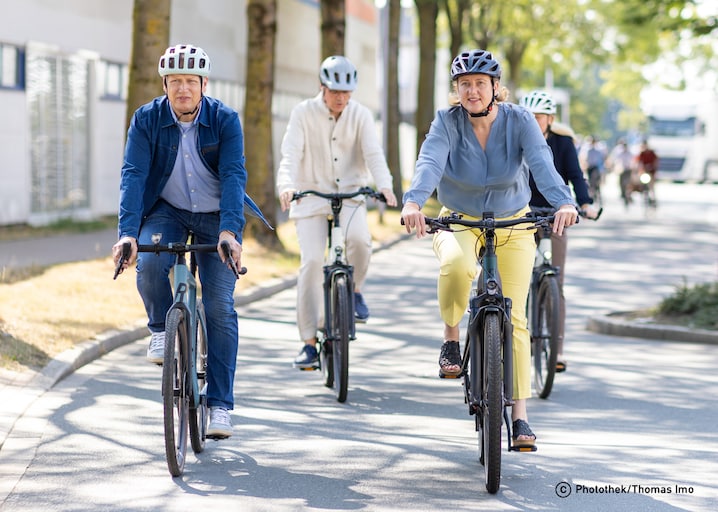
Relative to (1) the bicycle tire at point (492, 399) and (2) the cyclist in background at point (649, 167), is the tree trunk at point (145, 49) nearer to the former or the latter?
(1) the bicycle tire at point (492, 399)

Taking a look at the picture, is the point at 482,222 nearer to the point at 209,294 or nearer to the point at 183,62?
the point at 209,294

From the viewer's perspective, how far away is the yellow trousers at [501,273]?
673cm

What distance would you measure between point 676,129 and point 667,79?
19198 mm

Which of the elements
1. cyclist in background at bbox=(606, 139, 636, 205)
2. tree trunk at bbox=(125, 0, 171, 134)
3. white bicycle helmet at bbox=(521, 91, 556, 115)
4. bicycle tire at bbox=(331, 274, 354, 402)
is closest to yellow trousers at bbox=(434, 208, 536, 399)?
bicycle tire at bbox=(331, 274, 354, 402)

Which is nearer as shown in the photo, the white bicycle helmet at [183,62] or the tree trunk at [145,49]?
the white bicycle helmet at [183,62]

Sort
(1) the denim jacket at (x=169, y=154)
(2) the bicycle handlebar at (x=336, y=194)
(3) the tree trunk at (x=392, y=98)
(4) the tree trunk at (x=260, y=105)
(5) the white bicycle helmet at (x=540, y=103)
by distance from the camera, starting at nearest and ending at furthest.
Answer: (1) the denim jacket at (x=169, y=154), (2) the bicycle handlebar at (x=336, y=194), (5) the white bicycle helmet at (x=540, y=103), (4) the tree trunk at (x=260, y=105), (3) the tree trunk at (x=392, y=98)

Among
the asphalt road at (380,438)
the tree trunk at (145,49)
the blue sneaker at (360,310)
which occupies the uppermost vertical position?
the tree trunk at (145,49)

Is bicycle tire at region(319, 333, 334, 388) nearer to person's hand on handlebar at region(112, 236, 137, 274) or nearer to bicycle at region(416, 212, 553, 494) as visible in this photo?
bicycle at region(416, 212, 553, 494)

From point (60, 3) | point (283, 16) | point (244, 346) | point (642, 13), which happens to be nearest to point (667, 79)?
point (283, 16)

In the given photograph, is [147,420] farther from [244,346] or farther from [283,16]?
[283,16]

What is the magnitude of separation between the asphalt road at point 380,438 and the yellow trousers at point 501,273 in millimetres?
610

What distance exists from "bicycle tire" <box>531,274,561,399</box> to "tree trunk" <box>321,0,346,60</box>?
13.2 metres

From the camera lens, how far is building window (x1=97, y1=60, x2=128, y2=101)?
87.9 ft

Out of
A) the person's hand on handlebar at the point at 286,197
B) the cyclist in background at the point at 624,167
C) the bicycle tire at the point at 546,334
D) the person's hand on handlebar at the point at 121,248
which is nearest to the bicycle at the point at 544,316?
the bicycle tire at the point at 546,334
